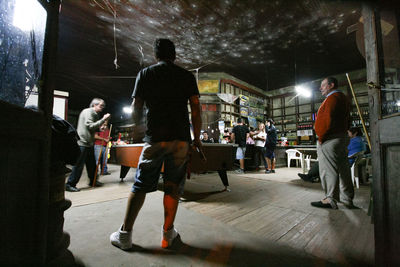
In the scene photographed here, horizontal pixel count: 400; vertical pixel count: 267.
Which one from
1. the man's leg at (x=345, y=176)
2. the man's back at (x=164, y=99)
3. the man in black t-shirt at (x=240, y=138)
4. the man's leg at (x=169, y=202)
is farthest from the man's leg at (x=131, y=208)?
the man in black t-shirt at (x=240, y=138)

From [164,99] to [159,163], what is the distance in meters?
0.50

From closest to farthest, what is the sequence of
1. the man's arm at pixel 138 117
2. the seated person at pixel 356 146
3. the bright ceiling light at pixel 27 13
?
the bright ceiling light at pixel 27 13
the man's arm at pixel 138 117
the seated person at pixel 356 146

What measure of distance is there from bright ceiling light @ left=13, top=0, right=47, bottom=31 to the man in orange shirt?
3.01m

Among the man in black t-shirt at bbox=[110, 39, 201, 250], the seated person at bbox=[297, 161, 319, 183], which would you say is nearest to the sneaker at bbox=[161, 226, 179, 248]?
the man in black t-shirt at bbox=[110, 39, 201, 250]

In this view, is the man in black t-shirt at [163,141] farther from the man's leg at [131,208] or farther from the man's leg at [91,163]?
the man's leg at [91,163]

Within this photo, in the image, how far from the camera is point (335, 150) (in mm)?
2293

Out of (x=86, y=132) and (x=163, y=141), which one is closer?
(x=163, y=141)

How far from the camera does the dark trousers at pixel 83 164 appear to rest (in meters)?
3.22

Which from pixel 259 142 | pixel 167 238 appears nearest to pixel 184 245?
pixel 167 238

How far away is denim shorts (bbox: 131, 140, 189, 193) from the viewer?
1.30 m

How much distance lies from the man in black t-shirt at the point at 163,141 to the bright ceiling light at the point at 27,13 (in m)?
0.68

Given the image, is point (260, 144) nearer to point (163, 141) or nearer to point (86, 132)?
point (86, 132)

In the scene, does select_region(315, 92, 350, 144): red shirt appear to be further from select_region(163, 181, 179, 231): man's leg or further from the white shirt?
the white shirt

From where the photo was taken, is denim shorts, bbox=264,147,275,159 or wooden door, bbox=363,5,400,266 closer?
wooden door, bbox=363,5,400,266
